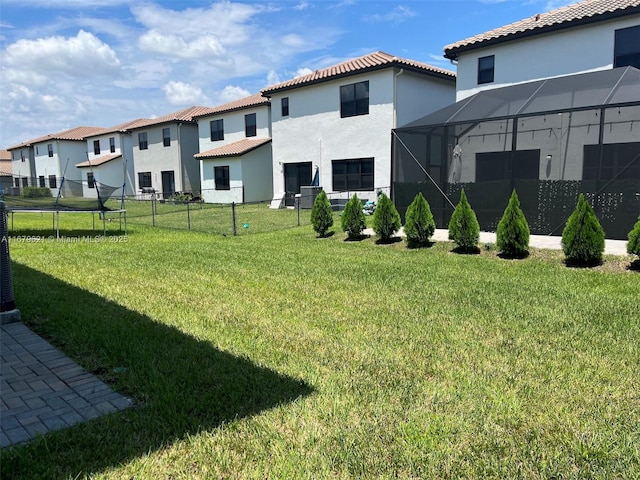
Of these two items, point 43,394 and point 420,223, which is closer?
point 43,394

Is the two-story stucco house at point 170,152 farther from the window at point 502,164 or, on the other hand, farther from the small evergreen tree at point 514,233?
the small evergreen tree at point 514,233

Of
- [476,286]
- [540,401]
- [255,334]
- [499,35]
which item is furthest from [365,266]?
[499,35]

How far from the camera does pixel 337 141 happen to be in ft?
72.4

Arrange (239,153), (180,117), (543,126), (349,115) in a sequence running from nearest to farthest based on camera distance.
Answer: (543,126) → (349,115) → (239,153) → (180,117)

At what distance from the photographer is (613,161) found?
11.9 m

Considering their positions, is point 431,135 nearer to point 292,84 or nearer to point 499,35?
point 499,35

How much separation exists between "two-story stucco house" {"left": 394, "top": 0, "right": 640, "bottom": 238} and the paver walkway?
10022mm

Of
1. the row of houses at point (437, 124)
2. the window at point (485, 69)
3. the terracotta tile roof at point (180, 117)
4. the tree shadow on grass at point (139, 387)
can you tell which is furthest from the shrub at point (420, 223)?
the terracotta tile roof at point (180, 117)

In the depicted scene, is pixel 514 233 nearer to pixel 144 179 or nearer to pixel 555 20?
pixel 555 20

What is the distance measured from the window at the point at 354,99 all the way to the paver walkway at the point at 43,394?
1855cm

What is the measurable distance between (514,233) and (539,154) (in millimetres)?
6718

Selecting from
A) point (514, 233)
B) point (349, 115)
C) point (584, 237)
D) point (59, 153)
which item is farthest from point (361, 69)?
point (59, 153)

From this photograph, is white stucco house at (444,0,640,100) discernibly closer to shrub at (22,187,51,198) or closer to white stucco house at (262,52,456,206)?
white stucco house at (262,52,456,206)

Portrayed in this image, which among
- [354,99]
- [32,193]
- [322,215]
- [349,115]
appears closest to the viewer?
[322,215]
